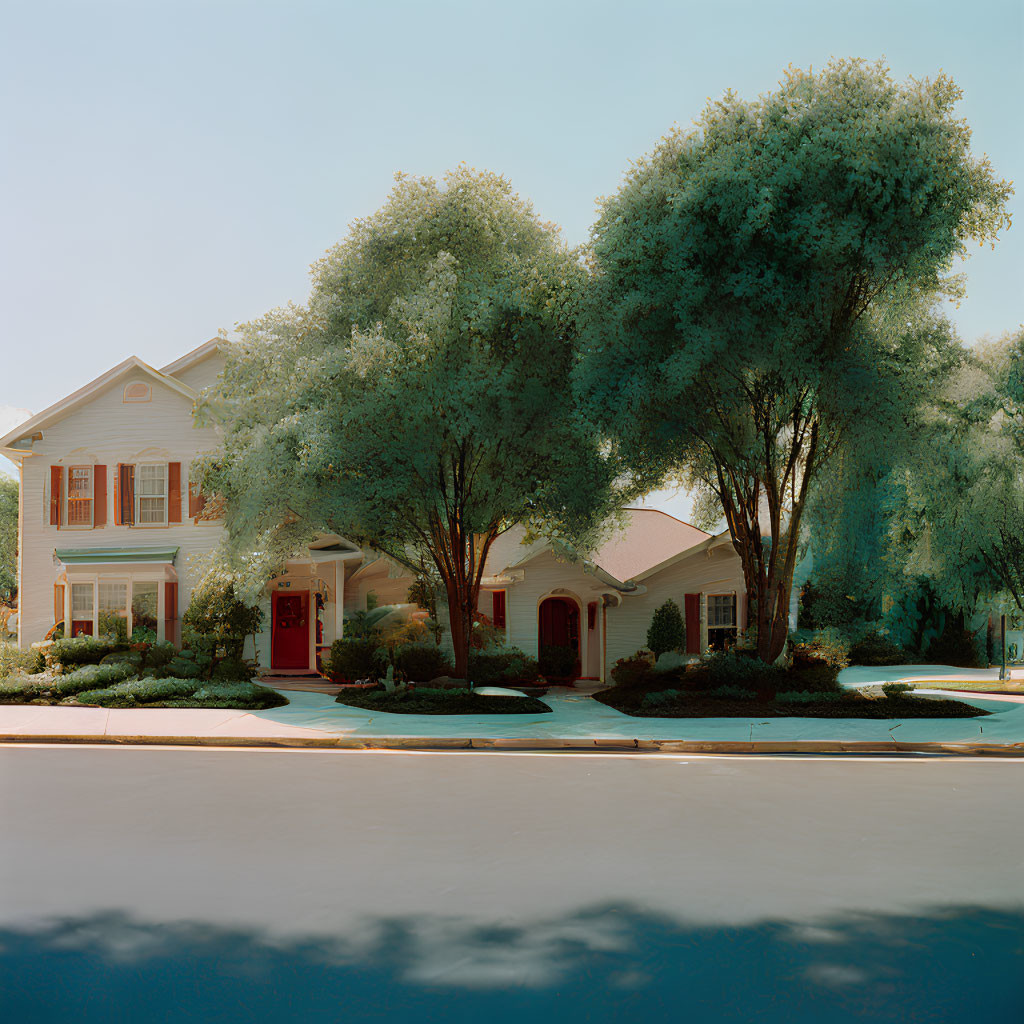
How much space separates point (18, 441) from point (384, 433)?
13099mm

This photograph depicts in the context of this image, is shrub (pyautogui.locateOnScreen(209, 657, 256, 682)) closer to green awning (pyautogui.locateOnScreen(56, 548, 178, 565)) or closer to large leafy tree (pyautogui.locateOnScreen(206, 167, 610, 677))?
large leafy tree (pyautogui.locateOnScreen(206, 167, 610, 677))

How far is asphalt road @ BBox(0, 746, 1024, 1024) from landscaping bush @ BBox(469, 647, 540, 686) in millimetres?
11418

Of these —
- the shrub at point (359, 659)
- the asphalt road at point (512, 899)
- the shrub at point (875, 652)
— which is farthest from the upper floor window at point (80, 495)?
the shrub at point (875, 652)

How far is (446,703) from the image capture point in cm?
1850

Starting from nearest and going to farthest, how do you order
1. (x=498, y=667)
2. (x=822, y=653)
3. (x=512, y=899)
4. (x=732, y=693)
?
(x=512, y=899) < (x=732, y=693) < (x=822, y=653) < (x=498, y=667)

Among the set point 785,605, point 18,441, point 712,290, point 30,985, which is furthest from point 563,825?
point 18,441

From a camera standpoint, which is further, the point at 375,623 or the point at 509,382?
the point at 375,623

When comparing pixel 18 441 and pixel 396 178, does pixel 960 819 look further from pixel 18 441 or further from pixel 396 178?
pixel 18 441

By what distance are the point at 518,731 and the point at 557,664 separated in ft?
35.2

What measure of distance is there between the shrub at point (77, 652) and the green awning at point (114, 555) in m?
3.42

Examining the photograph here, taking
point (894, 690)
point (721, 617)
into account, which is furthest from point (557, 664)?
point (894, 690)

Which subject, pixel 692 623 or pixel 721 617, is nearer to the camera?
pixel 692 623

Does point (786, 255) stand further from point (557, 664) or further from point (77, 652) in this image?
point (77, 652)

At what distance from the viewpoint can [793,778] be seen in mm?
11586
